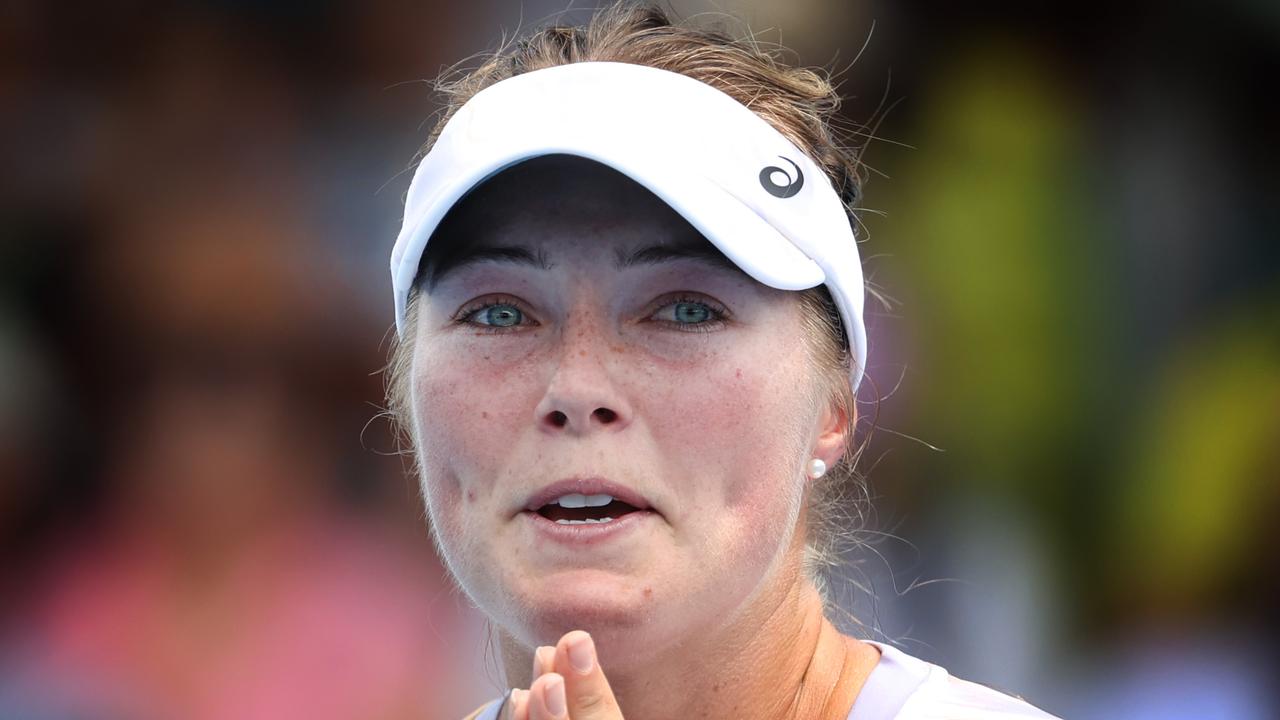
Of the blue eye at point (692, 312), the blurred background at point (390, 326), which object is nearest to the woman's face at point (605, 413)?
the blue eye at point (692, 312)

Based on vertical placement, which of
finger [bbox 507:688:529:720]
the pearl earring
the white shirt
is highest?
the pearl earring

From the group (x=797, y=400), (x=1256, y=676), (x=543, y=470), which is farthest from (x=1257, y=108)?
(x=543, y=470)

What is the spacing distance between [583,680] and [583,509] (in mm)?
257

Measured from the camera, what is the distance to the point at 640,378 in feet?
4.99

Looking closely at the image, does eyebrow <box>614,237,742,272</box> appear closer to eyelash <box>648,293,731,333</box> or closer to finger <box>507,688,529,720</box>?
eyelash <box>648,293,731,333</box>

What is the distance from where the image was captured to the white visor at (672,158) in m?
1.56

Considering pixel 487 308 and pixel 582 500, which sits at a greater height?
pixel 487 308

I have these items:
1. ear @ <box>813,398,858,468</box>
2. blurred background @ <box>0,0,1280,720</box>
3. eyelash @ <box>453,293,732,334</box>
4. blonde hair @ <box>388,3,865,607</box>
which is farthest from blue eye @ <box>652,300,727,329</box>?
blurred background @ <box>0,0,1280,720</box>

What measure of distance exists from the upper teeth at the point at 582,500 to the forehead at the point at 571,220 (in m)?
0.28

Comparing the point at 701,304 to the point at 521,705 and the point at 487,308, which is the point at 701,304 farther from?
the point at 521,705

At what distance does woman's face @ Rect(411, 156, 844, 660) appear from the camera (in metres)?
1.49

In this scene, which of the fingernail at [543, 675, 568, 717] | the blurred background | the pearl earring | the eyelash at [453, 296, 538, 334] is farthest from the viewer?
the blurred background

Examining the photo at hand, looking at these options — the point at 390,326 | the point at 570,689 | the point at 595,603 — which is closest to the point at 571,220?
the point at 595,603

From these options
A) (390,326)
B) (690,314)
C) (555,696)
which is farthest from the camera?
(390,326)
